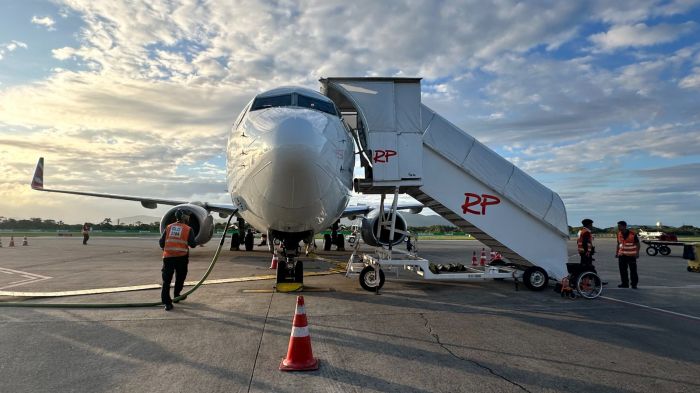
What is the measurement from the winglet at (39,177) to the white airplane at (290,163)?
1668cm

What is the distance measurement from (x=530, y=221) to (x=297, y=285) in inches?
215

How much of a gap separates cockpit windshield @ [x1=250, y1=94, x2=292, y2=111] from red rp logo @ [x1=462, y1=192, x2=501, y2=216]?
4.50 meters

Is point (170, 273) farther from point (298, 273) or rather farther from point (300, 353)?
point (300, 353)

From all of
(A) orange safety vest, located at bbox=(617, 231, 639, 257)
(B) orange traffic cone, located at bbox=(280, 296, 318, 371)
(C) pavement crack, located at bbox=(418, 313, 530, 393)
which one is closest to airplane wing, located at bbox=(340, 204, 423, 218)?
(A) orange safety vest, located at bbox=(617, 231, 639, 257)

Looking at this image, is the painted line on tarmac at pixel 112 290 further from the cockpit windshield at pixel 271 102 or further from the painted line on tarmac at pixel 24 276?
the cockpit windshield at pixel 271 102

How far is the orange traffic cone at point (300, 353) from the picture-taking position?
3949 mm

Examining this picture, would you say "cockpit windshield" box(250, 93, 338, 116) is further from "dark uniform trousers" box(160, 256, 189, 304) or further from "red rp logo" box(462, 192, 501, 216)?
"red rp logo" box(462, 192, 501, 216)

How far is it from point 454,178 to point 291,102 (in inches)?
164

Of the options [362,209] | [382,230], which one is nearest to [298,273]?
[382,230]

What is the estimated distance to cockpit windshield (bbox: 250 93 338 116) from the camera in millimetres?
7195

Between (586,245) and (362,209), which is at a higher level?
(362,209)

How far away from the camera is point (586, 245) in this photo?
29.4 feet

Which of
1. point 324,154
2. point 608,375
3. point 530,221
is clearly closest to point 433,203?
point 530,221

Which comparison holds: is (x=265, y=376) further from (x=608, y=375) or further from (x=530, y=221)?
(x=530, y=221)
